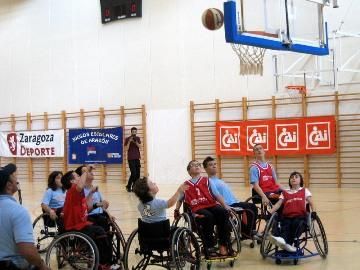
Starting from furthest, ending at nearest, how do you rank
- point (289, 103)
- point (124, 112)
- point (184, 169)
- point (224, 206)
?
point (124, 112)
point (184, 169)
point (289, 103)
point (224, 206)

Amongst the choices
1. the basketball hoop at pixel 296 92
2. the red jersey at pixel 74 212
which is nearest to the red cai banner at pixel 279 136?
the basketball hoop at pixel 296 92

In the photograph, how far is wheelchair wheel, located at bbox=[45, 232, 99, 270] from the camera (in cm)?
432

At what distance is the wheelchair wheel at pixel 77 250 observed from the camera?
4316mm

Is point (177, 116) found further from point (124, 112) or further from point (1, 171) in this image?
point (1, 171)

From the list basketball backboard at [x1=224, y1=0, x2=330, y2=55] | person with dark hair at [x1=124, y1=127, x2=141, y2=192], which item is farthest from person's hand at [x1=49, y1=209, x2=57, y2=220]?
→ person with dark hair at [x1=124, y1=127, x2=141, y2=192]

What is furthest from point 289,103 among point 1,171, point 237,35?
Result: point 1,171

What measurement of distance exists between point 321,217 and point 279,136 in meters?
4.85

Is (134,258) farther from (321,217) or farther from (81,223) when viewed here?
(321,217)

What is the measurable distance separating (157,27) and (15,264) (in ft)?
41.3

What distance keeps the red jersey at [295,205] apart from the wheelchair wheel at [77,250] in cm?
189

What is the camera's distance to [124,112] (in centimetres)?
1506

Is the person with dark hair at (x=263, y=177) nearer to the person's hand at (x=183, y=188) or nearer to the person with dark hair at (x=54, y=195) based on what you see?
the person's hand at (x=183, y=188)

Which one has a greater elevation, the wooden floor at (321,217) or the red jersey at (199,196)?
the red jersey at (199,196)

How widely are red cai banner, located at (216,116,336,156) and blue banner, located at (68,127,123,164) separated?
306 cm
